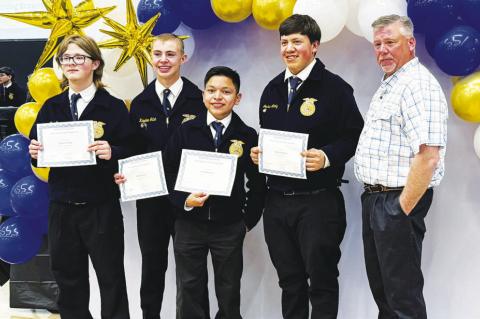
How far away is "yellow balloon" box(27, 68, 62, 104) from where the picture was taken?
131 inches

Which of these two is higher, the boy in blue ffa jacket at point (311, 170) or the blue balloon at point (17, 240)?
the boy in blue ffa jacket at point (311, 170)

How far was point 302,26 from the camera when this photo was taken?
2752 millimetres

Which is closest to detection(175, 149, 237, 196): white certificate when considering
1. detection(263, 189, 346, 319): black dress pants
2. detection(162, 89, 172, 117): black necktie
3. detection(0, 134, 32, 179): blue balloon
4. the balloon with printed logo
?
detection(263, 189, 346, 319): black dress pants

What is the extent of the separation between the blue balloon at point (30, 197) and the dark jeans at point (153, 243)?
0.60 metres

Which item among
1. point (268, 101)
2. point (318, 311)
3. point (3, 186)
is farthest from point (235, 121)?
point (3, 186)

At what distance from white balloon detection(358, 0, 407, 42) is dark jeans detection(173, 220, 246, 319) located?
1.20 m

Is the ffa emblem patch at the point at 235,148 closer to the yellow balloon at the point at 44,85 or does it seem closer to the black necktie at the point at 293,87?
the black necktie at the point at 293,87

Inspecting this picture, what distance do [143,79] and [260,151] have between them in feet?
3.36

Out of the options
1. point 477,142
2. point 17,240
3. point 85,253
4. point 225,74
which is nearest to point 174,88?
point 225,74

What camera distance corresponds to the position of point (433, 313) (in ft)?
10.8

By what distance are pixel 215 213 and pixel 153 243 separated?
23.2 inches

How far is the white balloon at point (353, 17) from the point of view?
120 inches

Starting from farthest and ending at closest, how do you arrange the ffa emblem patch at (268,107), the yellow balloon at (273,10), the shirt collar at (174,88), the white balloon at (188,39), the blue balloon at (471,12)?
the white balloon at (188,39) → the shirt collar at (174,88) → the yellow balloon at (273,10) → the ffa emblem patch at (268,107) → the blue balloon at (471,12)

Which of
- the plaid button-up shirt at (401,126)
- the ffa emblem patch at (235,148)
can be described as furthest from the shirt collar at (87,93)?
the plaid button-up shirt at (401,126)
